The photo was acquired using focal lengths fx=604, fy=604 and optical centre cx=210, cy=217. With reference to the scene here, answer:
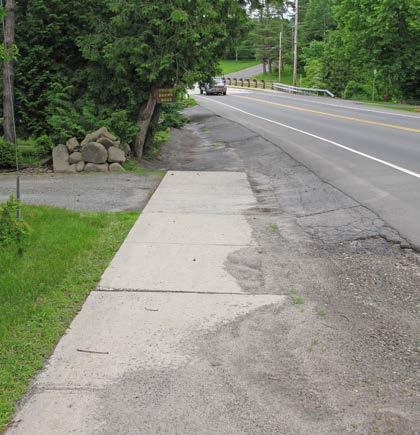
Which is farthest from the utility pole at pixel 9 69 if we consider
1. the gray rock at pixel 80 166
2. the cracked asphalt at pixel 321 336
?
the cracked asphalt at pixel 321 336

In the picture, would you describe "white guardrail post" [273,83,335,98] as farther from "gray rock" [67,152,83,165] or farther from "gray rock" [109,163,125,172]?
"gray rock" [67,152,83,165]

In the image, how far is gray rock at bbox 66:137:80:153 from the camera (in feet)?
44.5

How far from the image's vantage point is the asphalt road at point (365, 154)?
8.90 meters

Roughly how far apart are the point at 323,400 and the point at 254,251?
3403mm

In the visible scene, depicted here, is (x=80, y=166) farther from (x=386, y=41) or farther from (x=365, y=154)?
(x=386, y=41)

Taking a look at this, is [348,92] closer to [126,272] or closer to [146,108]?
[146,108]

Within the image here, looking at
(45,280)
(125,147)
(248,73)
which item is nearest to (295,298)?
(45,280)

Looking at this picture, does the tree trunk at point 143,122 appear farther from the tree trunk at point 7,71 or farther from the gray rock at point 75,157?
the tree trunk at point 7,71

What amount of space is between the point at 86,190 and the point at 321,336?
7.43m

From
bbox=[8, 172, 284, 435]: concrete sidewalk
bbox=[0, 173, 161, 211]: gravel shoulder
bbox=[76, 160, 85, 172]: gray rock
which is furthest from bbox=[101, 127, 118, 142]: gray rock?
bbox=[8, 172, 284, 435]: concrete sidewalk

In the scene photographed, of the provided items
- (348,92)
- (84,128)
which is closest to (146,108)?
(84,128)

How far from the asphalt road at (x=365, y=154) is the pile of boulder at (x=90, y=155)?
4.35 meters

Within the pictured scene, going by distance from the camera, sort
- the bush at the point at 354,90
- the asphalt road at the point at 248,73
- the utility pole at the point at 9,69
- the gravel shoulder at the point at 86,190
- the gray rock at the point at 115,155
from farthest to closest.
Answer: the asphalt road at the point at 248,73, the bush at the point at 354,90, the utility pole at the point at 9,69, the gray rock at the point at 115,155, the gravel shoulder at the point at 86,190

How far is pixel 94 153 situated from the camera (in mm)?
13422
